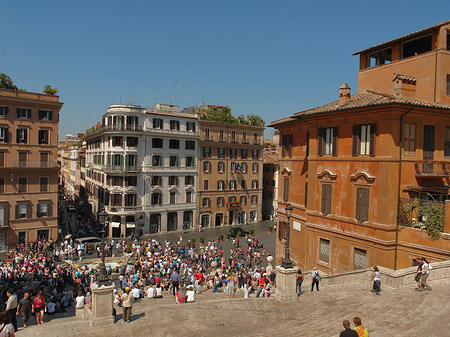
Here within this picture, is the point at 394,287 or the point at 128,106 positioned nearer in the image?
the point at 394,287

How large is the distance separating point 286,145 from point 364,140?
8.33m

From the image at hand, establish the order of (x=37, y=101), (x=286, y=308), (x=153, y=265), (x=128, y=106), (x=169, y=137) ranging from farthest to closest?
(x=169, y=137) → (x=128, y=106) → (x=37, y=101) → (x=153, y=265) → (x=286, y=308)

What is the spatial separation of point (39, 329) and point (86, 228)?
3364 cm

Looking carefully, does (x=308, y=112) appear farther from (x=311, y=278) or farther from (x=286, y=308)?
(x=286, y=308)

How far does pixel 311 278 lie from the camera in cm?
1864

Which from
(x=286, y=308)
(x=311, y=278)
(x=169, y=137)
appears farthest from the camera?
(x=169, y=137)

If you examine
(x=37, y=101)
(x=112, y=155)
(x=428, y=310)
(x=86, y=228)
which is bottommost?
(x=86, y=228)

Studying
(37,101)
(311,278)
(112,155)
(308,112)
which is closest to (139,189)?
(112,155)

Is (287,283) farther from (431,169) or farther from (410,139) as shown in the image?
(431,169)

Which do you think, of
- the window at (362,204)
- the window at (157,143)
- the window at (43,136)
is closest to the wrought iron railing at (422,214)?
the window at (362,204)

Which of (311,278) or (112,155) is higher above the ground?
(112,155)

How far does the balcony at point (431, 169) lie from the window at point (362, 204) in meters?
2.80

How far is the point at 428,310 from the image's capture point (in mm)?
13492

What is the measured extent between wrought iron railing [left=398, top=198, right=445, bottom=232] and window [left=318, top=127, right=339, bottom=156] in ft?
15.7
